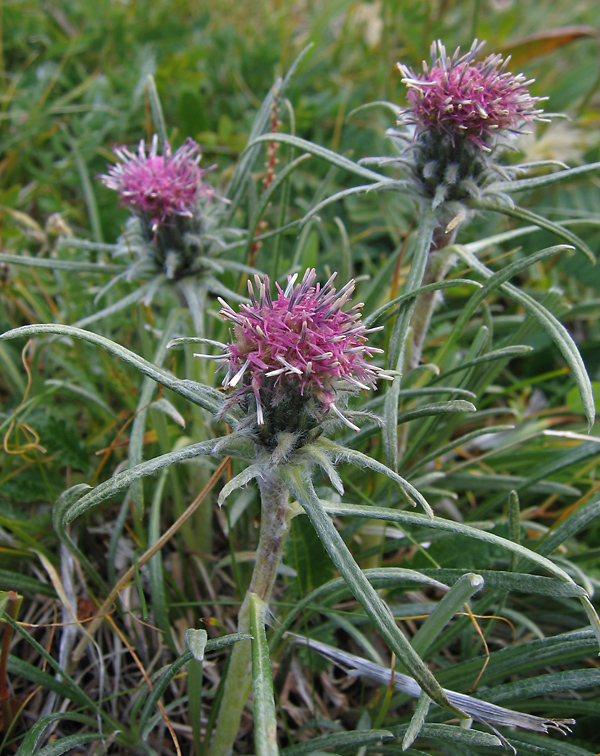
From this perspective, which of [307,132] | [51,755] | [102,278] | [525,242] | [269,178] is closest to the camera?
[51,755]

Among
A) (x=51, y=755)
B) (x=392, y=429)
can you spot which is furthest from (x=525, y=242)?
(x=51, y=755)

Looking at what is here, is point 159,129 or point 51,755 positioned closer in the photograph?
point 51,755

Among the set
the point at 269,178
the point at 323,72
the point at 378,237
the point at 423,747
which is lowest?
the point at 423,747

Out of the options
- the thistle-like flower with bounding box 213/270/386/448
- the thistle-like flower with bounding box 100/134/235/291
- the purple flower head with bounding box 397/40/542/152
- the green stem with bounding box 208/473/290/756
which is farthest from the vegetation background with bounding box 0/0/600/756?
the purple flower head with bounding box 397/40/542/152

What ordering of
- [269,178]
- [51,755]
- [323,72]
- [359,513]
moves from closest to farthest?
[359,513] → [51,755] → [269,178] → [323,72]

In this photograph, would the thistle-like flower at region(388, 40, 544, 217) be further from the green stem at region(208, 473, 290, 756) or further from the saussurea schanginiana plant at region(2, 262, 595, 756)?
the green stem at region(208, 473, 290, 756)

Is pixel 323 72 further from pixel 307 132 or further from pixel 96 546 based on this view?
pixel 96 546

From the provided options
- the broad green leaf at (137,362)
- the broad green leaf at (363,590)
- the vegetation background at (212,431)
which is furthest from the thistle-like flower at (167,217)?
the broad green leaf at (363,590)
